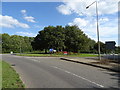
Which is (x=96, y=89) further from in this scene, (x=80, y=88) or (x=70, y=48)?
(x=70, y=48)

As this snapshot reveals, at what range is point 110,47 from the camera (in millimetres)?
22344

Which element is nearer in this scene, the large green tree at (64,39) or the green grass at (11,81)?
the green grass at (11,81)

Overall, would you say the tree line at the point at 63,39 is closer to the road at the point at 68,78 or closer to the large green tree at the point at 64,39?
the large green tree at the point at 64,39

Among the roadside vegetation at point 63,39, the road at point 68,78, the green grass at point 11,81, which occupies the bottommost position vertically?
the road at point 68,78

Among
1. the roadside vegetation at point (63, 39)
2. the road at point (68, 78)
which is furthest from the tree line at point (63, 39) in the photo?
the road at point (68, 78)

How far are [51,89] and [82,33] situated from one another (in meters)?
57.5

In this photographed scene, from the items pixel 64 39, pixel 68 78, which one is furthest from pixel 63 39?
pixel 68 78

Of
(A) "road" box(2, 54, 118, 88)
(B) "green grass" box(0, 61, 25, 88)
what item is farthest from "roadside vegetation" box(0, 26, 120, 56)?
(B) "green grass" box(0, 61, 25, 88)

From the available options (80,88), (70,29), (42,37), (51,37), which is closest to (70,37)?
(70,29)

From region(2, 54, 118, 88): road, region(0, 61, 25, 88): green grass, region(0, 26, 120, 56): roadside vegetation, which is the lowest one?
region(2, 54, 118, 88): road

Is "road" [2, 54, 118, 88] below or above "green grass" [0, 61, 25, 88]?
below

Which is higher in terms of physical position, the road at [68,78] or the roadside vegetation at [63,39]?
the roadside vegetation at [63,39]

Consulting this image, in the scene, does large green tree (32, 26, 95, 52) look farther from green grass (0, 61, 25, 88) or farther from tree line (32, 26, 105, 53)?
green grass (0, 61, 25, 88)

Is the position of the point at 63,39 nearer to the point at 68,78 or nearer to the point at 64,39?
the point at 64,39
